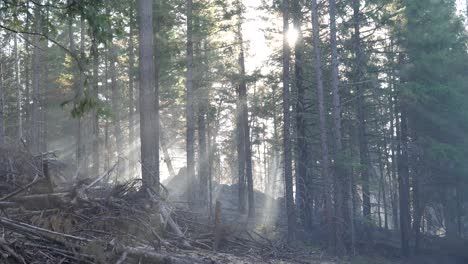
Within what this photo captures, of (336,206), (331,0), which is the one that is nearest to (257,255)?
(336,206)

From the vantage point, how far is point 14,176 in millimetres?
10406

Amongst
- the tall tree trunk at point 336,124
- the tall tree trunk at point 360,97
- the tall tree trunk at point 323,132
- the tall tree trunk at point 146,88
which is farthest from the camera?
the tall tree trunk at point 360,97

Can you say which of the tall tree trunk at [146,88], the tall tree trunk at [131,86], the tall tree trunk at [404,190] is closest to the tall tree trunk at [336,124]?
the tall tree trunk at [404,190]

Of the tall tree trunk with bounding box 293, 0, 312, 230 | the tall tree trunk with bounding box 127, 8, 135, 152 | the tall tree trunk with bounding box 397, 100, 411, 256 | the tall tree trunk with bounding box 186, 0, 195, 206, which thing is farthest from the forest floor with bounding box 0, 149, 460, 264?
the tall tree trunk with bounding box 127, 8, 135, 152

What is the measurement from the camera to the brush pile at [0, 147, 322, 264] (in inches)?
265

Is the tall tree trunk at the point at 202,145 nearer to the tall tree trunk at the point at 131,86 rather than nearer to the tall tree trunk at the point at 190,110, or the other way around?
the tall tree trunk at the point at 190,110

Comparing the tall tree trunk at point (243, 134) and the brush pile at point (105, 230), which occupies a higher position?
the tall tree trunk at point (243, 134)

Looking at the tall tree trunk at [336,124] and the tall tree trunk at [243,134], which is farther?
the tall tree trunk at [243,134]

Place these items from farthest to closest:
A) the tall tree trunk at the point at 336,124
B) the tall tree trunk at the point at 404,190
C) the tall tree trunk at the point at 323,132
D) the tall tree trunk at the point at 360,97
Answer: the tall tree trunk at the point at 404,190 → the tall tree trunk at the point at 360,97 → the tall tree trunk at the point at 323,132 → the tall tree trunk at the point at 336,124

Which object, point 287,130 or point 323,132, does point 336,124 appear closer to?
point 323,132

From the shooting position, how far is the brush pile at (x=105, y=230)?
6.72 meters

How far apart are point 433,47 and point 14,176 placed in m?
22.5

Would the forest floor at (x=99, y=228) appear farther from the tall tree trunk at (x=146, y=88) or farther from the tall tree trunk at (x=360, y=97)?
the tall tree trunk at (x=360, y=97)

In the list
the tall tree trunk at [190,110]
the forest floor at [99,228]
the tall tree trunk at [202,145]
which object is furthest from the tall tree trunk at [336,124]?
the forest floor at [99,228]
